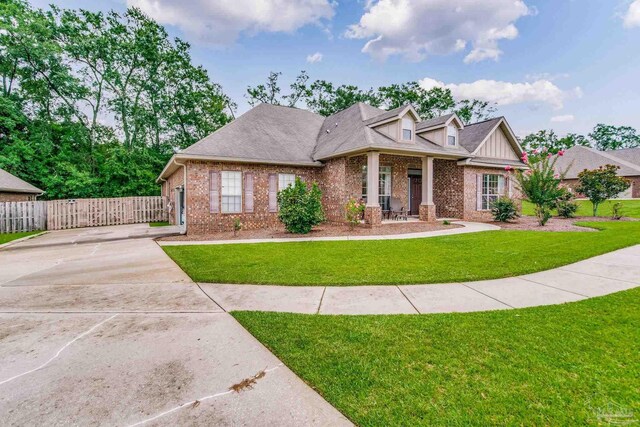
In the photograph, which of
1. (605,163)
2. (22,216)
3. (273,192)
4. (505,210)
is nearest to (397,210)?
(505,210)

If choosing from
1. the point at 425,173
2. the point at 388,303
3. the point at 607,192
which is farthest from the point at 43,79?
the point at 607,192

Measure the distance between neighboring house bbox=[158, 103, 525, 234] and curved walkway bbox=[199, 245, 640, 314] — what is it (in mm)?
7634

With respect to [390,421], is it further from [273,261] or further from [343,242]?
[343,242]

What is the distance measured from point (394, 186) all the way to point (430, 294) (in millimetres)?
11610

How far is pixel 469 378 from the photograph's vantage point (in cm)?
240

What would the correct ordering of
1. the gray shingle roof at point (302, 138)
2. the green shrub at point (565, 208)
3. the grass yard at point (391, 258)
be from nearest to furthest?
the grass yard at point (391, 258), the gray shingle roof at point (302, 138), the green shrub at point (565, 208)

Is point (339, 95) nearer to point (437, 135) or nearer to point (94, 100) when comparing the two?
point (437, 135)

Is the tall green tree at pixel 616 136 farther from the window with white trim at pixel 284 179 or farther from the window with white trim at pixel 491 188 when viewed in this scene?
the window with white trim at pixel 284 179

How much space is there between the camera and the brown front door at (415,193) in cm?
1675

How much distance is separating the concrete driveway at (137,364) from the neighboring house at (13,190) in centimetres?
1505

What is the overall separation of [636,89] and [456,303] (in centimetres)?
2965

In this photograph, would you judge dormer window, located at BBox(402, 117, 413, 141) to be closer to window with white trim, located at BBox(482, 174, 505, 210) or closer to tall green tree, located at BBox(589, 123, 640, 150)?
window with white trim, located at BBox(482, 174, 505, 210)

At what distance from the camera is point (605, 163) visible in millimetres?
33094

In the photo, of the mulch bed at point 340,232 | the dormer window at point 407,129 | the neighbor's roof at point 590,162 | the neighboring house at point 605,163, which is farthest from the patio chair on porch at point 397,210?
the neighbor's roof at point 590,162
